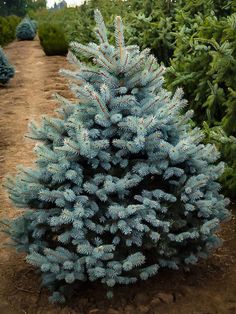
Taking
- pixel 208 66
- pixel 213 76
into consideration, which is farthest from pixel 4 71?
pixel 213 76

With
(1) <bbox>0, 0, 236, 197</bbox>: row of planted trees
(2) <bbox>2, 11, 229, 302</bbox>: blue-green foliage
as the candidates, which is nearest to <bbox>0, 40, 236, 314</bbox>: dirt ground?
(2) <bbox>2, 11, 229, 302</bbox>: blue-green foliage

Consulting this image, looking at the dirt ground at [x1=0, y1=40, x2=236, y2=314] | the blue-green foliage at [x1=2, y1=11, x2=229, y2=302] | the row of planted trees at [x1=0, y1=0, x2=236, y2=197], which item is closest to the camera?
the blue-green foliage at [x1=2, y1=11, x2=229, y2=302]

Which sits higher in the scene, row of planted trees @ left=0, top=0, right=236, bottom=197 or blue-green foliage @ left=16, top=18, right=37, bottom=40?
row of planted trees @ left=0, top=0, right=236, bottom=197

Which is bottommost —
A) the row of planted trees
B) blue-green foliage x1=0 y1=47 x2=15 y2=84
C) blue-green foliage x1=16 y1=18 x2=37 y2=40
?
blue-green foliage x1=16 y1=18 x2=37 y2=40

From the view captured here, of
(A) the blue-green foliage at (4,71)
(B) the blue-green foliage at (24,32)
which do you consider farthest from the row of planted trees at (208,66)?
(B) the blue-green foliage at (24,32)

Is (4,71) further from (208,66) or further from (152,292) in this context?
(152,292)

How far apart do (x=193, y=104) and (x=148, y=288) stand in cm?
277

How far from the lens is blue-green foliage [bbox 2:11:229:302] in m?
2.82

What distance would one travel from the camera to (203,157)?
3.19 metres

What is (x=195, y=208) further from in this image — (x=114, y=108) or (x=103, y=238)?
(x=114, y=108)

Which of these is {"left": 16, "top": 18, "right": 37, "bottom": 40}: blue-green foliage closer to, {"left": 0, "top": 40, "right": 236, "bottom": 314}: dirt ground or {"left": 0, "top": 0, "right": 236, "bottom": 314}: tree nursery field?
{"left": 0, "top": 40, "right": 236, "bottom": 314}: dirt ground

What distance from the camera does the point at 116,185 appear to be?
285 centimetres

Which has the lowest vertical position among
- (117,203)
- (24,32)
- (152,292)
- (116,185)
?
(24,32)

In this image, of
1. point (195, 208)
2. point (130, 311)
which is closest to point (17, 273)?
point (130, 311)
